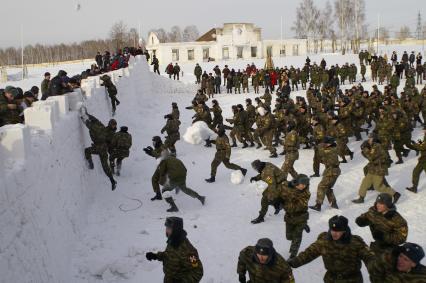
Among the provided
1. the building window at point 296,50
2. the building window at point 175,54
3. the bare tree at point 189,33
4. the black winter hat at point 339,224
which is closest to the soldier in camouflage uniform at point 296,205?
the black winter hat at point 339,224

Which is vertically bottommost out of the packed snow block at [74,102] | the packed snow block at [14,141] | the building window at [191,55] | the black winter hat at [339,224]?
the black winter hat at [339,224]

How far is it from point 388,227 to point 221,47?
132 feet

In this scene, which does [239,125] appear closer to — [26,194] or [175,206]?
[175,206]

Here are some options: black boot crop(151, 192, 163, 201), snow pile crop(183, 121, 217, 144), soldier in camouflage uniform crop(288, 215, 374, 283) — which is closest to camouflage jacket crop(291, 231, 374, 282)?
soldier in camouflage uniform crop(288, 215, 374, 283)

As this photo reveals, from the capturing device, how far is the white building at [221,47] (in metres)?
42.5

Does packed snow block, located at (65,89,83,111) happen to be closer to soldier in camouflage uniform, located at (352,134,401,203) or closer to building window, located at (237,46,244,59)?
soldier in camouflage uniform, located at (352,134,401,203)

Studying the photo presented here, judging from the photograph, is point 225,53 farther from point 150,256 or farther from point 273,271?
point 273,271

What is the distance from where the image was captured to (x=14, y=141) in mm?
5211

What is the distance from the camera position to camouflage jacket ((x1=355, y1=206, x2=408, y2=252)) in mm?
4918

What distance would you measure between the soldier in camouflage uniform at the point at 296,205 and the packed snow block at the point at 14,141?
3632 millimetres

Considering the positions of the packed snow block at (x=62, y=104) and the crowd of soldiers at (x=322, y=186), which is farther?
the packed snow block at (x=62, y=104)

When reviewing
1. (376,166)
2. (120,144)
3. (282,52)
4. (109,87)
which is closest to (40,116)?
(120,144)

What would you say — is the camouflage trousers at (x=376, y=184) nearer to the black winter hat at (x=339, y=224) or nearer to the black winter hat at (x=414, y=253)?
the black winter hat at (x=339, y=224)

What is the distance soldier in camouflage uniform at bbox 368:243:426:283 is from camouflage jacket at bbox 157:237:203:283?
1901 millimetres
